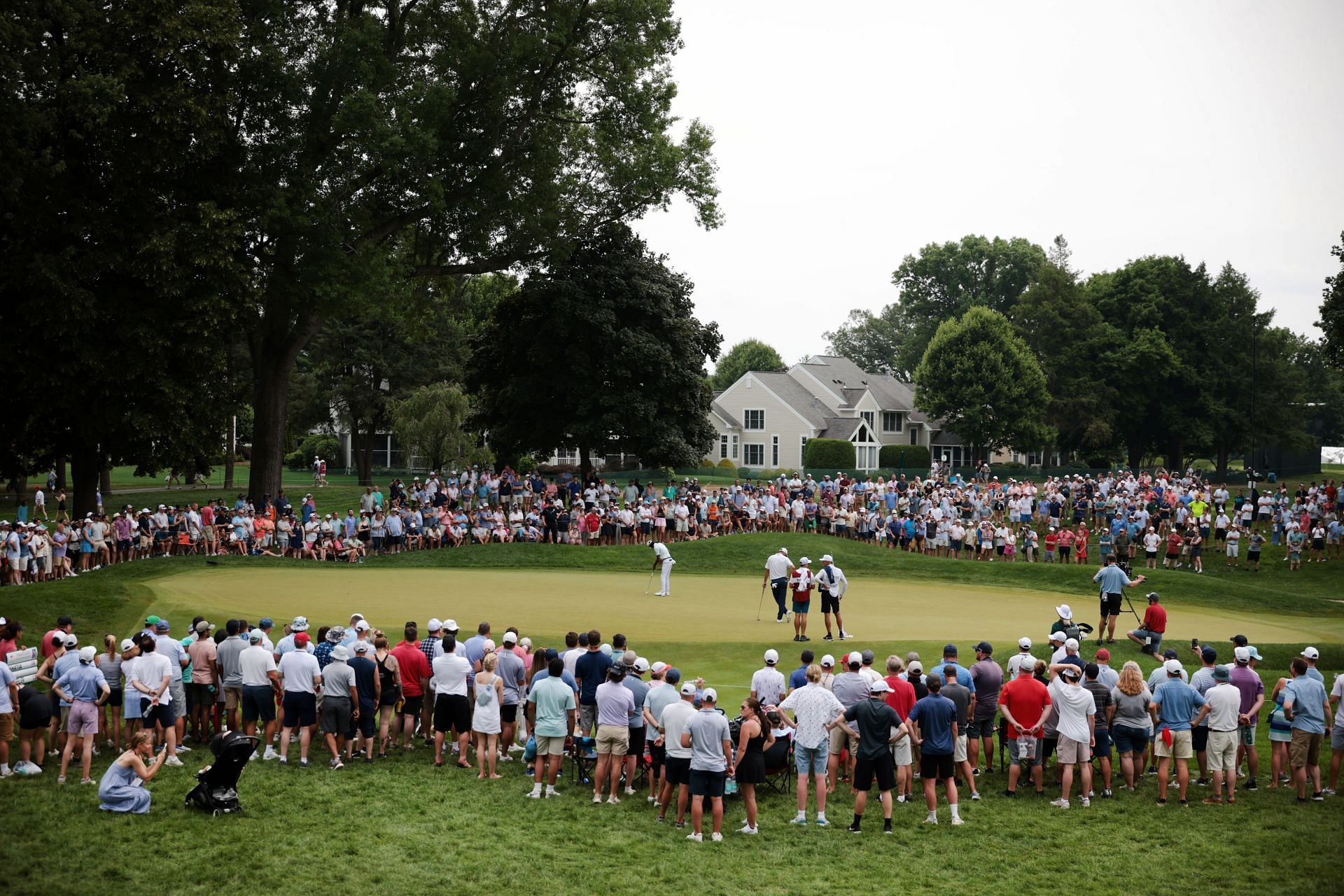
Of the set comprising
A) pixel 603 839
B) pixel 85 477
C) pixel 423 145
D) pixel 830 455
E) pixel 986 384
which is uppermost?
pixel 423 145

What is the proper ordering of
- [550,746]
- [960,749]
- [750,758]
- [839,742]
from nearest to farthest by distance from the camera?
[750,758] < [839,742] < [550,746] < [960,749]

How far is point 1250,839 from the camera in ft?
38.4

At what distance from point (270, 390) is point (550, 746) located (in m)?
25.9

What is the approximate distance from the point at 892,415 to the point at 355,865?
252 ft

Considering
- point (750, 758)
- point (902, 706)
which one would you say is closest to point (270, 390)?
point (902, 706)

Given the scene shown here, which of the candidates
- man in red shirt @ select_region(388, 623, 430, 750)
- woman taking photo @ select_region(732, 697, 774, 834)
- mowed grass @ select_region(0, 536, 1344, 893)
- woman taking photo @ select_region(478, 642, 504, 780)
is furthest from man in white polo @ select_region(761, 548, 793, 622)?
woman taking photo @ select_region(732, 697, 774, 834)

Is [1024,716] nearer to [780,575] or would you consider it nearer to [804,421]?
[780,575]

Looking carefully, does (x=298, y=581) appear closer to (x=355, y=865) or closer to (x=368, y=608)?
(x=368, y=608)

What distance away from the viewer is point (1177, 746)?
13.2m

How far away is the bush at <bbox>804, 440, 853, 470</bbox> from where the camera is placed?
7312 cm

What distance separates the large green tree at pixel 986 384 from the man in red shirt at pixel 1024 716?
62.6 m

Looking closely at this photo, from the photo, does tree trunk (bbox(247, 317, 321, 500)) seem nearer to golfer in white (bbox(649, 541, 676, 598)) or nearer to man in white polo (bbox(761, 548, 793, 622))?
golfer in white (bbox(649, 541, 676, 598))

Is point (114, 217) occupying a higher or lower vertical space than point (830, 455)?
higher

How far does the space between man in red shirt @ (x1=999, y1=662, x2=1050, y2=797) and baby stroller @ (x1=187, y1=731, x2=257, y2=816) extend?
29.6 feet
